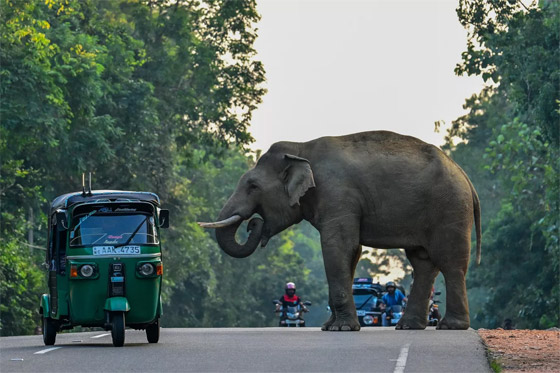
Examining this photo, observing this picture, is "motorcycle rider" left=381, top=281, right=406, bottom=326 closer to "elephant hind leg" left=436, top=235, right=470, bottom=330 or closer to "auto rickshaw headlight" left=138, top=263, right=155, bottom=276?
"elephant hind leg" left=436, top=235, right=470, bottom=330

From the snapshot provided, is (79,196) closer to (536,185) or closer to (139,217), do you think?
(139,217)

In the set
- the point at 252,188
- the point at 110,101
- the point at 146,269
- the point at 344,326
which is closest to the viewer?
the point at 146,269

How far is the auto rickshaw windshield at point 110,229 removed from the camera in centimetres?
2067

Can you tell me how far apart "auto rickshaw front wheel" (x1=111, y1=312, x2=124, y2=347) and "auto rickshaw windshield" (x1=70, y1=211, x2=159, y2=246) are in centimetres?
97

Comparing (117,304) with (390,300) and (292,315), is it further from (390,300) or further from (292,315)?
(390,300)

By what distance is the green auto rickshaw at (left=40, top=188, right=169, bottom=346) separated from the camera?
20500 millimetres

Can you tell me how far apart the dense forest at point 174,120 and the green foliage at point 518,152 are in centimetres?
6

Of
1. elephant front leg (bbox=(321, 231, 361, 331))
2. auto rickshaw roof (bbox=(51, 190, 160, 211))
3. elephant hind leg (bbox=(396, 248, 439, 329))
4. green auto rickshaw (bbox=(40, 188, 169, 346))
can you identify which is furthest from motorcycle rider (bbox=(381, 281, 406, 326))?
auto rickshaw roof (bbox=(51, 190, 160, 211))

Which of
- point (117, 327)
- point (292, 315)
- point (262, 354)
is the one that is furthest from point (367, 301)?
point (262, 354)

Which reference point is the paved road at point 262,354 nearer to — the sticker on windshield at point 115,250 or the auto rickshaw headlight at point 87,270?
the auto rickshaw headlight at point 87,270

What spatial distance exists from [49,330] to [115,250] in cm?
209

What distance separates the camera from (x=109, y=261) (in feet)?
67.3

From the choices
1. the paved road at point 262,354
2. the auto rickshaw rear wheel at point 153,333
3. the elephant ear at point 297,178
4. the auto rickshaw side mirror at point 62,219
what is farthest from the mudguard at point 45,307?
the elephant ear at point 297,178

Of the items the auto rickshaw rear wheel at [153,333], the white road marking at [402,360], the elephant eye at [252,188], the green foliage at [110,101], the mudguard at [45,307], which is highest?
the green foliage at [110,101]
